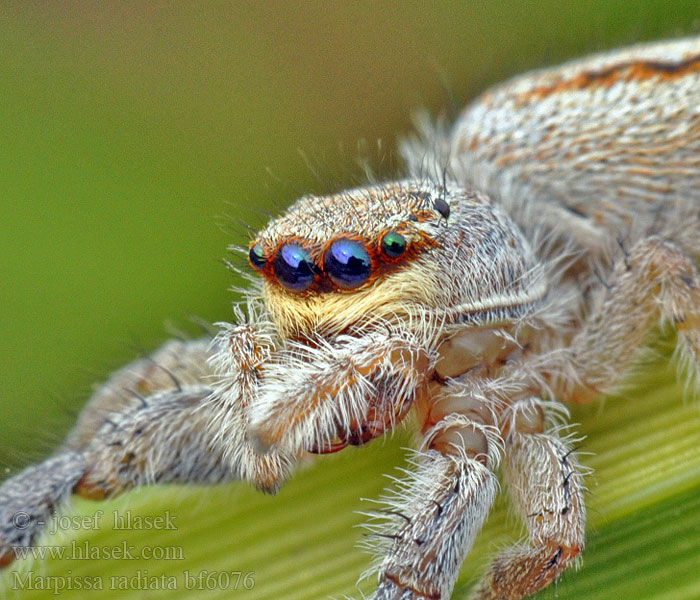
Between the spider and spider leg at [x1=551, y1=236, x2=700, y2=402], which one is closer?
the spider

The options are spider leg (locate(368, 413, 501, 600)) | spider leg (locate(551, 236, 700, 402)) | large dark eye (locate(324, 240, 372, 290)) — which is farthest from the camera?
spider leg (locate(551, 236, 700, 402))

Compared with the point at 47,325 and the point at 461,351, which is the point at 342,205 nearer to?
the point at 461,351

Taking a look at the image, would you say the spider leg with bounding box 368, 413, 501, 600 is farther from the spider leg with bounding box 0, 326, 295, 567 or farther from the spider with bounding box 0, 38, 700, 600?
the spider leg with bounding box 0, 326, 295, 567

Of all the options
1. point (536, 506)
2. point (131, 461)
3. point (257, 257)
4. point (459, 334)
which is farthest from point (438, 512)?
point (131, 461)

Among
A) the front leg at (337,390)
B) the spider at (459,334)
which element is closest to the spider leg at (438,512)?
the spider at (459,334)

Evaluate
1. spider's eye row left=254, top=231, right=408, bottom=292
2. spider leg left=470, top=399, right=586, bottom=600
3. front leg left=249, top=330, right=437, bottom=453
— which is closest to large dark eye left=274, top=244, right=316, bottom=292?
spider's eye row left=254, top=231, right=408, bottom=292

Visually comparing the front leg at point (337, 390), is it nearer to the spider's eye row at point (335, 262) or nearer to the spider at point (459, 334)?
the spider at point (459, 334)
